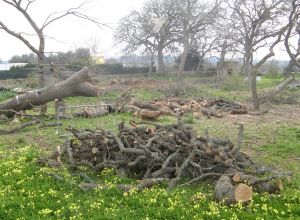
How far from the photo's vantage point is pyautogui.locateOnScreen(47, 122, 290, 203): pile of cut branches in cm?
552

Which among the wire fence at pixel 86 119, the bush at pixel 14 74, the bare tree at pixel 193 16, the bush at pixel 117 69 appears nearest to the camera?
the wire fence at pixel 86 119

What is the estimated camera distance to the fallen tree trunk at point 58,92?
12.0 m

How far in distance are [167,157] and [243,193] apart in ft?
5.20

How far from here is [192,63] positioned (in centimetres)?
4812

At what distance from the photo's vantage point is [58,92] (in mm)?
12023

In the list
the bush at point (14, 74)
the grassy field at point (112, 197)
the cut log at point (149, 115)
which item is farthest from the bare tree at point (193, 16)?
the grassy field at point (112, 197)

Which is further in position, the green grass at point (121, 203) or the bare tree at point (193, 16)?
the bare tree at point (193, 16)

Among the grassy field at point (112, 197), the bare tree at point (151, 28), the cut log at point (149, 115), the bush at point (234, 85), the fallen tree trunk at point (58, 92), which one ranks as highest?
the bare tree at point (151, 28)

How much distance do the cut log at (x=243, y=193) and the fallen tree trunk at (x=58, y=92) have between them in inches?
310

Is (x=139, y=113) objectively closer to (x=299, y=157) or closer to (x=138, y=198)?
(x=299, y=157)

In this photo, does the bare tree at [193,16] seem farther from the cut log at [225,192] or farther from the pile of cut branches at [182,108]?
the cut log at [225,192]

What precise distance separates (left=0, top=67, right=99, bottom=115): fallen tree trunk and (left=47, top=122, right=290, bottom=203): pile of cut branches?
503 centimetres

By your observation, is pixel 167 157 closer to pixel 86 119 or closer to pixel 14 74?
pixel 86 119

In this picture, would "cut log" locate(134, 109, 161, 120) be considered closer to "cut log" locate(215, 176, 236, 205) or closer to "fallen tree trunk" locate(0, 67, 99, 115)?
"fallen tree trunk" locate(0, 67, 99, 115)
